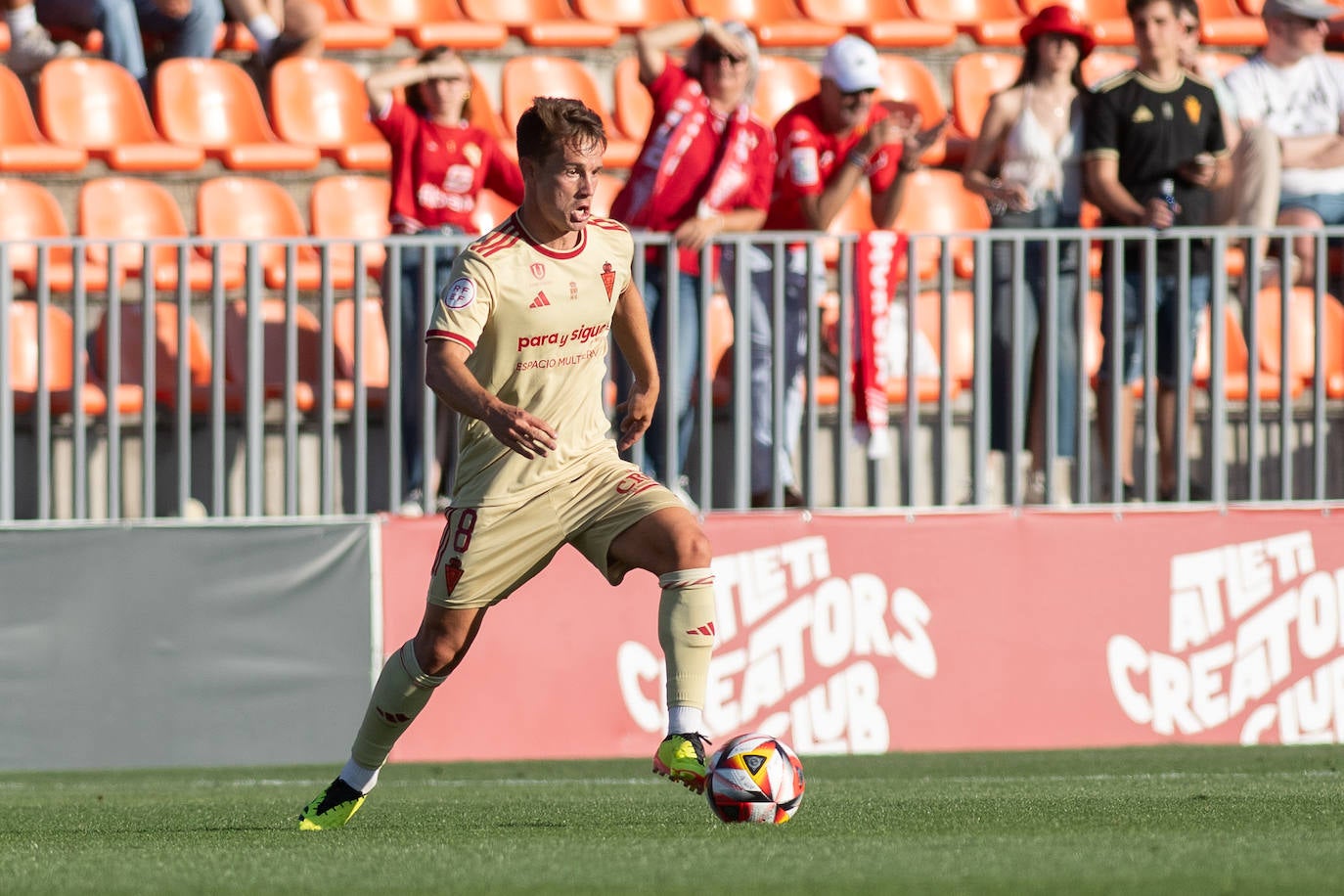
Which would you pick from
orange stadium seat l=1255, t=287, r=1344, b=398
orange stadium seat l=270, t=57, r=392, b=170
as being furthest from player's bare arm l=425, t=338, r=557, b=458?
orange stadium seat l=270, t=57, r=392, b=170

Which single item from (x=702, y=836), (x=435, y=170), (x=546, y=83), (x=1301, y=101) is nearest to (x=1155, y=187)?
(x=1301, y=101)

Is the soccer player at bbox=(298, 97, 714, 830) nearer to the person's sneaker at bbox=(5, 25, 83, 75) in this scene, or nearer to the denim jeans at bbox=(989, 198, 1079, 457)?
the denim jeans at bbox=(989, 198, 1079, 457)

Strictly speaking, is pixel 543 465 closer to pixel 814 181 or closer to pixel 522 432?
pixel 522 432

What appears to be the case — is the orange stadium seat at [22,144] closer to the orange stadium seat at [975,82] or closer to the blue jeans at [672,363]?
the blue jeans at [672,363]

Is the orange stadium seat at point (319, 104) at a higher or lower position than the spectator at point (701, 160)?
higher

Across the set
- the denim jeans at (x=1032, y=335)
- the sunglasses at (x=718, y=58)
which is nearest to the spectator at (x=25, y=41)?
the sunglasses at (x=718, y=58)

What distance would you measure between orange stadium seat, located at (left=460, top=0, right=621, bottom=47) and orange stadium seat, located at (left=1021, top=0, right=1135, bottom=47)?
9.62 feet

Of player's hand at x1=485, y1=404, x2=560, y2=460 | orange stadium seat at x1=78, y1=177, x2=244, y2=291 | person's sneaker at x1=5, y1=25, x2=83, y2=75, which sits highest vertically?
person's sneaker at x1=5, y1=25, x2=83, y2=75

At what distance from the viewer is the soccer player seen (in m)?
5.73

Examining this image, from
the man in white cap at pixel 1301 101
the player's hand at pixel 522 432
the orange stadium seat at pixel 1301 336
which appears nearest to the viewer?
the player's hand at pixel 522 432

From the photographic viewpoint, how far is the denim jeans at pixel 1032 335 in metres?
9.70

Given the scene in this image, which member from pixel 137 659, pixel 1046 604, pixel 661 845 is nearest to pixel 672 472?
pixel 1046 604

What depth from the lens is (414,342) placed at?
9531mm

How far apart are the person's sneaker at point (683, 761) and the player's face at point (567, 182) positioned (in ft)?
4.73
